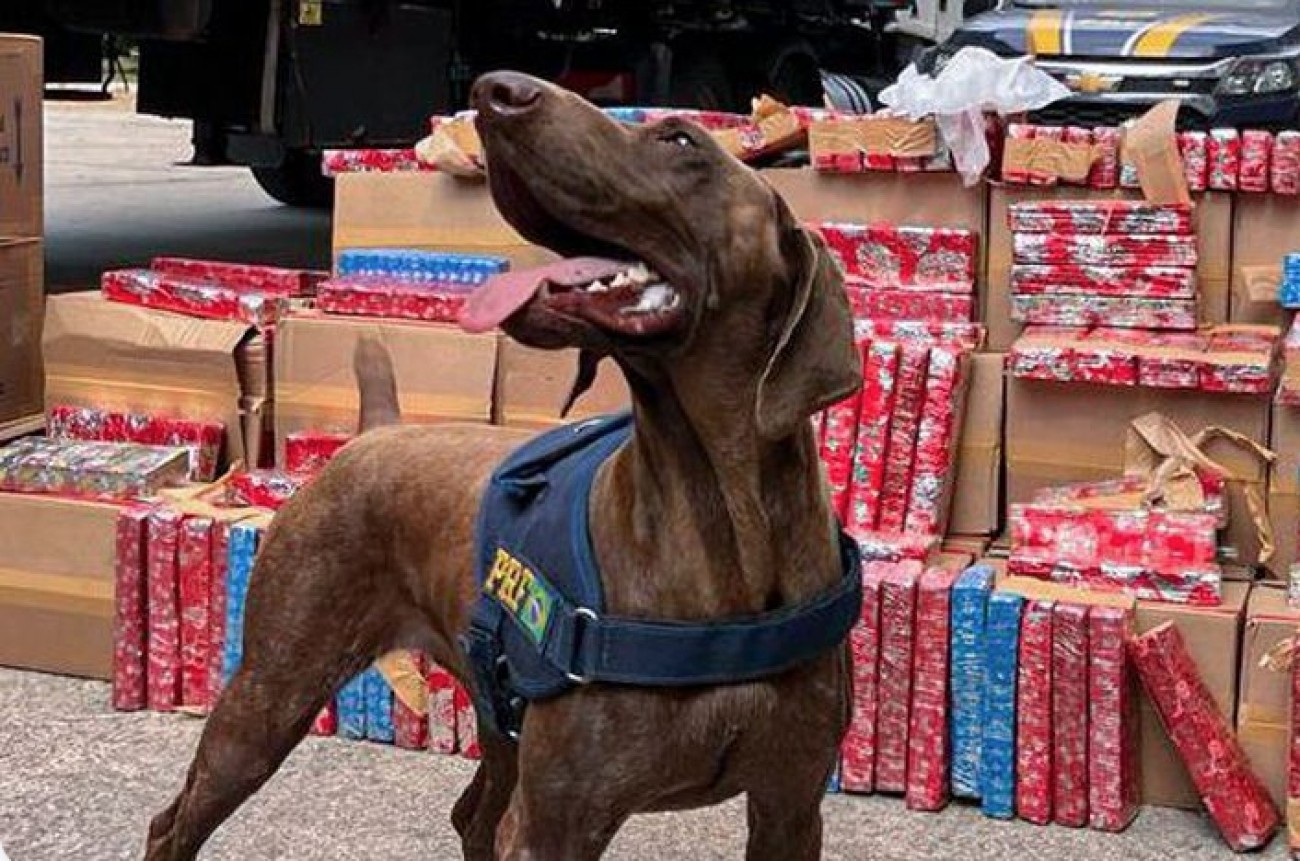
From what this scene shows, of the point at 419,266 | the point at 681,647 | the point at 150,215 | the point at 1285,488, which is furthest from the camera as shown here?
the point at 150,215

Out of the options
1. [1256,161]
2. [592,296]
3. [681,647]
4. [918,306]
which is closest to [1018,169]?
[918,306]

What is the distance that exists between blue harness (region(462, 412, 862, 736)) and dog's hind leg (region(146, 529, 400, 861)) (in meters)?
0.35

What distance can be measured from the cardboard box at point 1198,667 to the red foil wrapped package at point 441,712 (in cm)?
161

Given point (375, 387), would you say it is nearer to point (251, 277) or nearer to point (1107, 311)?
point (1107, 311)

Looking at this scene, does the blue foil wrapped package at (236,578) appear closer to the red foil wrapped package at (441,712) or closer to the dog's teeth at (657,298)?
the red foil wrapped package at (441,712)

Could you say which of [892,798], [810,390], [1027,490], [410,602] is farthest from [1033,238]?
[810,390]

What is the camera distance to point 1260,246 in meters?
5.13

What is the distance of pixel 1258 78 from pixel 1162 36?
1.44 feet

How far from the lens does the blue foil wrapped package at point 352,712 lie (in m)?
5.09

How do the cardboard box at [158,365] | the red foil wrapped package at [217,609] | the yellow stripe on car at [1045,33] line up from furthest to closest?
1. the yellow stripe on car at [1045,33]
2. the cardboard box at [158,365]
3. the red foil wrapped package at [217,609]

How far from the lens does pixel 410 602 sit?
3.49 meters

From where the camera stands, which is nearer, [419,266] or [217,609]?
[217,609]

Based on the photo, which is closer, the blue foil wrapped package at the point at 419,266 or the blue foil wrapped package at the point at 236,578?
the blue foil wrapped package at the point at 236,578

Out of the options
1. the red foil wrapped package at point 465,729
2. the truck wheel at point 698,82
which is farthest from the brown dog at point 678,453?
the truck wheel at point 698,82
